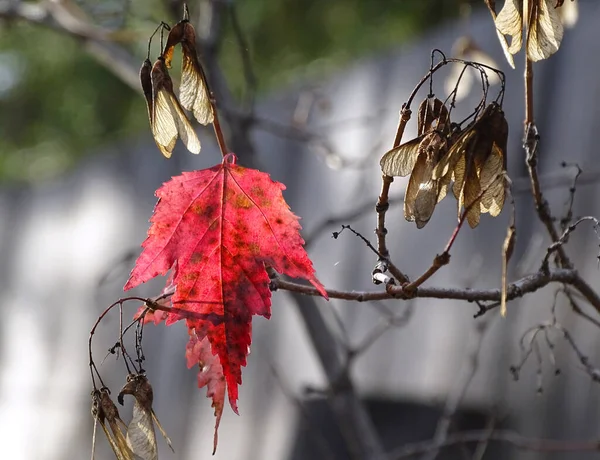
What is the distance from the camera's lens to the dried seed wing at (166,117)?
2.19ft

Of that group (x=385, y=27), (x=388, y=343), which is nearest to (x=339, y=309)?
(x=388, y=343)

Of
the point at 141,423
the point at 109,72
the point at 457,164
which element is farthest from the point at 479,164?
the point at 109,72

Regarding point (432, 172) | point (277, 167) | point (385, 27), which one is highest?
point (385, 27)

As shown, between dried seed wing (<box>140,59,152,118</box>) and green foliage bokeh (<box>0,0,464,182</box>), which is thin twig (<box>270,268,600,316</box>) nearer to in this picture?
dried seed wing (<box>140,59,152,118</box>)

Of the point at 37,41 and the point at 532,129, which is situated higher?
the point at 37,41

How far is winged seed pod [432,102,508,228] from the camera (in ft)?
2.02

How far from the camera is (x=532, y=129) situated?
0.69 meters

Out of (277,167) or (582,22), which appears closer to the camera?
(582,22)

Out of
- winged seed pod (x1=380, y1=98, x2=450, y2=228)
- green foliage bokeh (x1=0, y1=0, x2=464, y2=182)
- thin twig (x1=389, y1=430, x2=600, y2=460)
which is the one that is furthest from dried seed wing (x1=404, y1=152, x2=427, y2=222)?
green foliage bokeh (x1=0, y1=0, x2=464, y2=182)

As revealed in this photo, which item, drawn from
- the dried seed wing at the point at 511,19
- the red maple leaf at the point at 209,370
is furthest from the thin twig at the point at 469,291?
the dried seed wing at the point at 511,19

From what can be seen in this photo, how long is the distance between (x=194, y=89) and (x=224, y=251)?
0.51ft

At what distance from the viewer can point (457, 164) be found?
629 mm

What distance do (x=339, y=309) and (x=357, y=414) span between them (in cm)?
87

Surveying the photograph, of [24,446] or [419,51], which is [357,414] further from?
[24,446]
